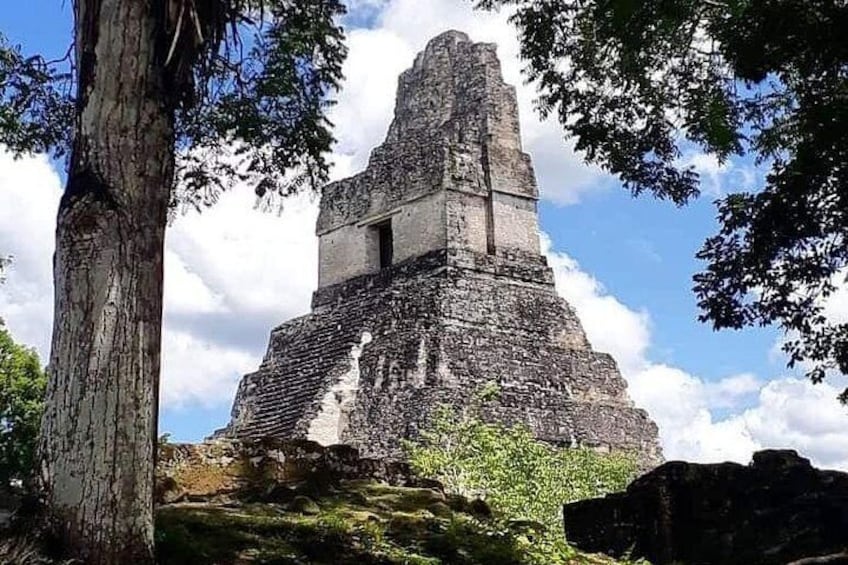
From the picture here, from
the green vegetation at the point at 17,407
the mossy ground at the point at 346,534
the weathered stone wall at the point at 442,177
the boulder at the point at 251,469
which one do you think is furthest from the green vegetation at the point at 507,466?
the green vegetation at the point at 17,407

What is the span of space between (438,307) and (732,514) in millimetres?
12918

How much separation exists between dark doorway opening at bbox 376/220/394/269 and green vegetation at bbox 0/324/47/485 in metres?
7.10

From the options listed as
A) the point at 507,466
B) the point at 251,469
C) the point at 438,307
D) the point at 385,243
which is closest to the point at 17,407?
the point at 385,243

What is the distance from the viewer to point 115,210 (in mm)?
3795

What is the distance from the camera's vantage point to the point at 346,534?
174 inches

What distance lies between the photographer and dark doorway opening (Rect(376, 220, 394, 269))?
2025cm

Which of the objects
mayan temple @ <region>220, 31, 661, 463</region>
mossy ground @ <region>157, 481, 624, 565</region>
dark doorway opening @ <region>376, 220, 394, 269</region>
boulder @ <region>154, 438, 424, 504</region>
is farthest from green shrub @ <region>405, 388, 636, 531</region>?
mossy ground @ <region>157, 481, 624, 565</region>

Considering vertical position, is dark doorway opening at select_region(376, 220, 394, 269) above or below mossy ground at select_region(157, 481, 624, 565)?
above

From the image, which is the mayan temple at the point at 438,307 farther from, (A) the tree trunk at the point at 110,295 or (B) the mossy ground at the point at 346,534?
(A) the tree trunk at the point at 110,295

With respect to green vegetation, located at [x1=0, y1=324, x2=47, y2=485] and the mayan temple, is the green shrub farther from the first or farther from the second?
green vegetation, located at [x1=0, y1=324, x2=47, y2=485]

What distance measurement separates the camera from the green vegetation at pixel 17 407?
20.2 m

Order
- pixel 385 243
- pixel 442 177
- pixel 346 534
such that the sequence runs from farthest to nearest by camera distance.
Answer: pixel 385 243 → pixel 442 177 → pixel 346 534

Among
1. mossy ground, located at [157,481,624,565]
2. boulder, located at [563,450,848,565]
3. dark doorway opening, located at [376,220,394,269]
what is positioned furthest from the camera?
dark doorway opening, located at [376,220,394,269]

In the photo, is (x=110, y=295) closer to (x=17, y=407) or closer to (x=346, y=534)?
(x=346, y=534)
